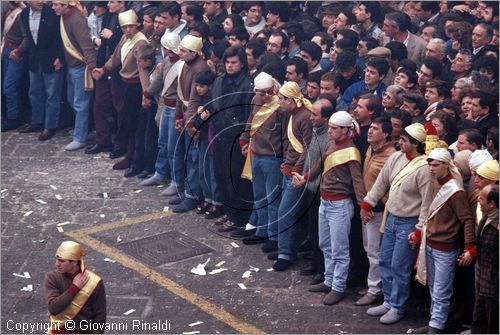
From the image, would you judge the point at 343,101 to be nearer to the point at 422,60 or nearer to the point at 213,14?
the point at 422,60

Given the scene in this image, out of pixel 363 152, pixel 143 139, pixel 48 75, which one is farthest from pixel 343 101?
pixel 48 75

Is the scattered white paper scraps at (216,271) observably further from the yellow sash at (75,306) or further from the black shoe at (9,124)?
the black shoe at (9,124)

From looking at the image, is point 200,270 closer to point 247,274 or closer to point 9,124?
point 247,274

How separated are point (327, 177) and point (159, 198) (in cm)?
409

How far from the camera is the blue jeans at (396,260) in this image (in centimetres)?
1268

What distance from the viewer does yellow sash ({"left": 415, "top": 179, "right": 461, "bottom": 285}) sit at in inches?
477

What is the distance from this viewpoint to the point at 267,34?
17.0 meters

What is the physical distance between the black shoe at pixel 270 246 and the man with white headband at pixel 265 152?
5 cm

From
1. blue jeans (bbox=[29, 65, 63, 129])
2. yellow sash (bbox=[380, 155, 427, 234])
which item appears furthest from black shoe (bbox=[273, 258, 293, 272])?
blue jeans (bbox=[29, 65, 63, 129])

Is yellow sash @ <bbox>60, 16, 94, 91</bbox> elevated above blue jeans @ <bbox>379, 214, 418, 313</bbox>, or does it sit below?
above

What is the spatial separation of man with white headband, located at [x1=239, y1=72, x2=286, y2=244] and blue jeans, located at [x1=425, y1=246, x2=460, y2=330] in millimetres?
2780

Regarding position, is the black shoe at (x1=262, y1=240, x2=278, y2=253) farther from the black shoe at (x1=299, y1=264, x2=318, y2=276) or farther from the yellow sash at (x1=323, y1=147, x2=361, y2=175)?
the yellow sash at (x1=323, y1=147, x2=361, y2=175)

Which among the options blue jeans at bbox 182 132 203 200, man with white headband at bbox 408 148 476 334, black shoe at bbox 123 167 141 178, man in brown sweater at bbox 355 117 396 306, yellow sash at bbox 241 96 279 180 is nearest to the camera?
man with white headband at bbox 408 148 476 334

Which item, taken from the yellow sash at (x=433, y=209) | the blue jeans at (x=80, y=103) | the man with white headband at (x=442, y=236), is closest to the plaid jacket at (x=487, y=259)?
the man with white headband at (x=442, y=236)
